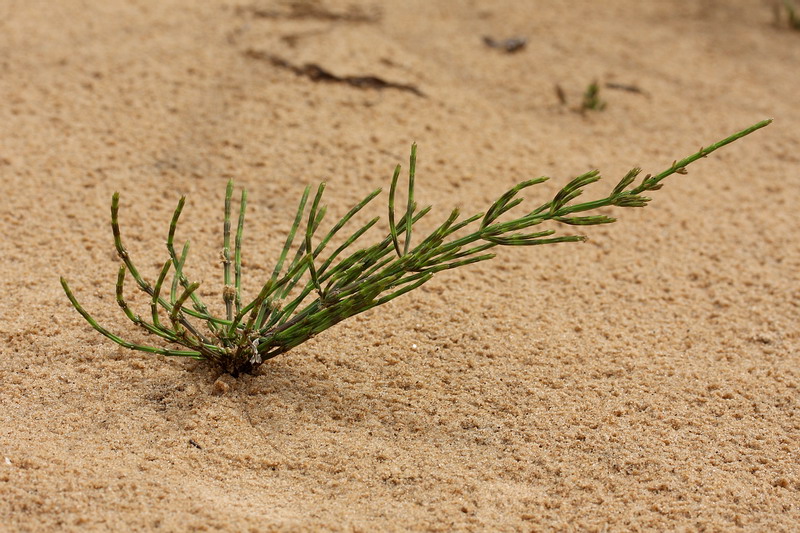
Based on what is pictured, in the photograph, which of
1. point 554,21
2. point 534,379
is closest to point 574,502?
point 534,379

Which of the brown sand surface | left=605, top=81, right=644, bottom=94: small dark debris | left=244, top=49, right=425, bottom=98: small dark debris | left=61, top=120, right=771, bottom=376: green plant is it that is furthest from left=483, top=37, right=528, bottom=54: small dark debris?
left=61, top=120, right=771, bottom=376: green plant

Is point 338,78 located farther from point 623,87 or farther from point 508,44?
point 623,87

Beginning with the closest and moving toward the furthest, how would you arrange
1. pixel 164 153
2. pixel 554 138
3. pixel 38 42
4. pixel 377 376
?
1. pixel 377 376
2. pixel 164 153
3. pixel 554 138
4. pixel 38 42

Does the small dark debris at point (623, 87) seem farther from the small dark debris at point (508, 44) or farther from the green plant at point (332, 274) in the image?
the green plant at point (332, 274)

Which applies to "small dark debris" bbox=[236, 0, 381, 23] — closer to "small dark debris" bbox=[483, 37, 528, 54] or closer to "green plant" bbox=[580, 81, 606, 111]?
"small dark debris" bbox=[483, 37, 528, 54]

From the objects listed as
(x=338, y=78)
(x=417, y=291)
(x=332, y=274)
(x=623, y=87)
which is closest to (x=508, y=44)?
(x=623, y=87)

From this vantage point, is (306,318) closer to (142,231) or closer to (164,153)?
(142,231)

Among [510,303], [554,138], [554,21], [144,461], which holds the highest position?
[554,21]

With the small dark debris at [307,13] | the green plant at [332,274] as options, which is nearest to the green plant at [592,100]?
the small dark debris at [307,13]
